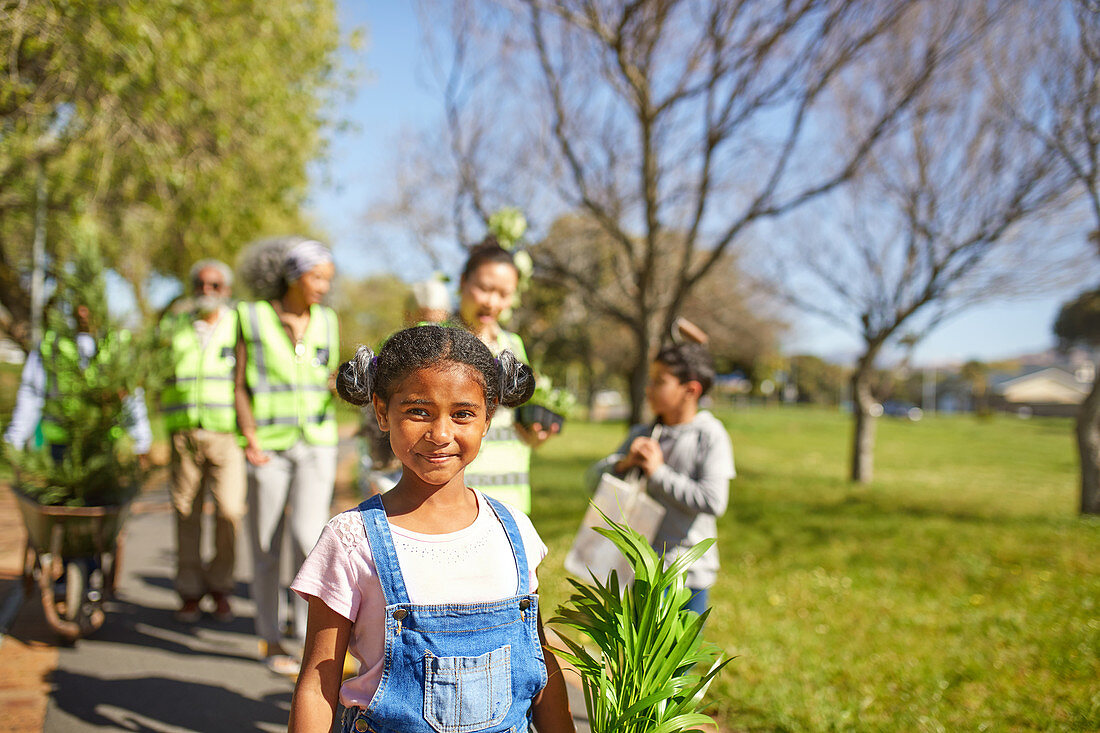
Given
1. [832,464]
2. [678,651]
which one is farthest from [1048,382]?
[678,651]

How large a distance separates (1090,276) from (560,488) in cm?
808

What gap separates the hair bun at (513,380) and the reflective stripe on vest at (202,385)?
3.63m

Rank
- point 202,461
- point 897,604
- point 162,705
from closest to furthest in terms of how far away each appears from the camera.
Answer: point 162,705 < point 202,461 < point 897,604

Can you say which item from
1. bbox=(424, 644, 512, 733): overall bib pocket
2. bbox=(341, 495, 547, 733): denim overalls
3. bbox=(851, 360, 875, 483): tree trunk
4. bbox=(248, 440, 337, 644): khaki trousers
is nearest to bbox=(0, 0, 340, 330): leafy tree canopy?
bbox=(248, 440, 337, 644): khaki trousers

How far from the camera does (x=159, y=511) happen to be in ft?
32.2

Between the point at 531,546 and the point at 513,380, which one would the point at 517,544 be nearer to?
the point at 531,546

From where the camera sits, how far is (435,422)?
192 cm

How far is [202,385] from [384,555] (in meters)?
3.97

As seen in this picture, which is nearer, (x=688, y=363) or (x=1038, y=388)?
(x=688, y=363)

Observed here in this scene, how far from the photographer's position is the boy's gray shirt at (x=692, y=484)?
3281mm

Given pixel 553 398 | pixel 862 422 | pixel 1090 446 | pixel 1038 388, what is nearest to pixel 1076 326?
pixel 1038 388

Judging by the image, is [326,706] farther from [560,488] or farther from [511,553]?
[560,488]

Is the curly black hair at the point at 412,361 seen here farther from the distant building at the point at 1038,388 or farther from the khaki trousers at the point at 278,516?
the distant building at the point at 1038,388

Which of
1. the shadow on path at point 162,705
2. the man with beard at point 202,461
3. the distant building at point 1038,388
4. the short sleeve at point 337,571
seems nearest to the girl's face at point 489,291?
the short sleeve at point 337,571
